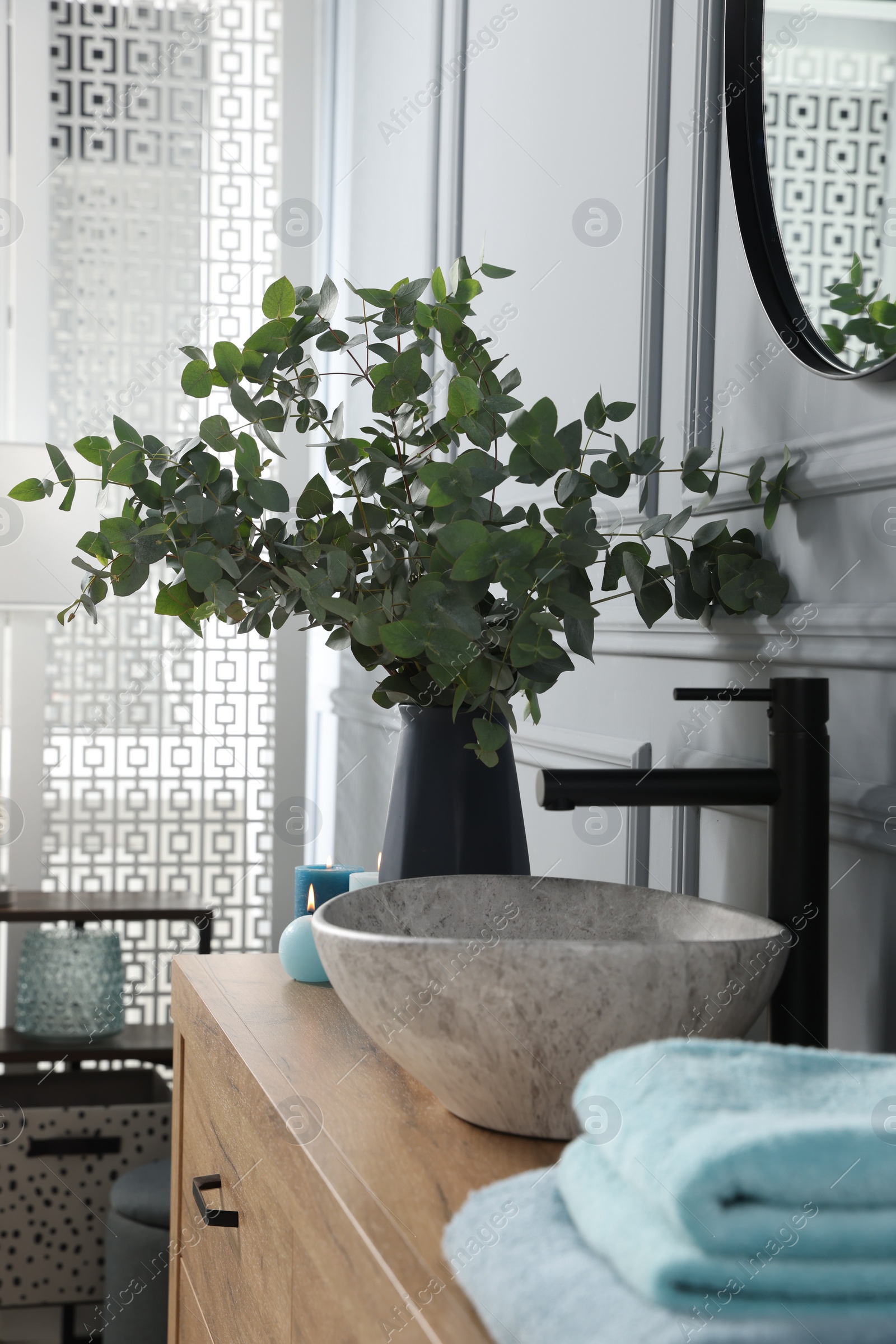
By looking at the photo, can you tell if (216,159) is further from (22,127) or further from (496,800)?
(496,800)

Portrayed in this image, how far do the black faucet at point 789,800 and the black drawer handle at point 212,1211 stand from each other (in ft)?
1.15

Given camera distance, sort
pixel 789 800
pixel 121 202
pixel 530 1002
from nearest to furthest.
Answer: pixel 530 1002 < pixel 789 800 < pixel 121 202

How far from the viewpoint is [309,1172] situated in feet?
1.89

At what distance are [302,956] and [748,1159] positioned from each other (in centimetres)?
66

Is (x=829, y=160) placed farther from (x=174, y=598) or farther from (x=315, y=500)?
(x=174, y=598)

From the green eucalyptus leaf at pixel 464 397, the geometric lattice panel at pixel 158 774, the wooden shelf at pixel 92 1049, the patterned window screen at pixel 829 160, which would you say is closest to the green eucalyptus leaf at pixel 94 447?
the green eucalyptus leaf at pixel 464 397

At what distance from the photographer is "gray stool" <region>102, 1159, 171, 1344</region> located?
175 centimetres

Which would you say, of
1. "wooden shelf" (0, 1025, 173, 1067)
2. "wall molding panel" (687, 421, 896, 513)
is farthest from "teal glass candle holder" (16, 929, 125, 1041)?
"wall molding panel" (687, 421, 896, 513)

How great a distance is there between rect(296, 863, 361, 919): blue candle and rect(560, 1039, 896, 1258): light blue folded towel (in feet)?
2.38

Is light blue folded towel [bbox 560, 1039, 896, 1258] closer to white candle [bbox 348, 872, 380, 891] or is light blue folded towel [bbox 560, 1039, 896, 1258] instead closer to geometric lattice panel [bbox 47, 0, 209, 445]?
white candle [bbox 348, 872, 380, 891]

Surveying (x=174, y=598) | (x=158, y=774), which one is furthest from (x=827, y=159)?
(x=158, y=774)

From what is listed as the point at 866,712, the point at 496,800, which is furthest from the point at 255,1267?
the point at 866,712

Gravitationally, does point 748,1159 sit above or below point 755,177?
below

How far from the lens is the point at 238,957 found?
1071 millimetres
